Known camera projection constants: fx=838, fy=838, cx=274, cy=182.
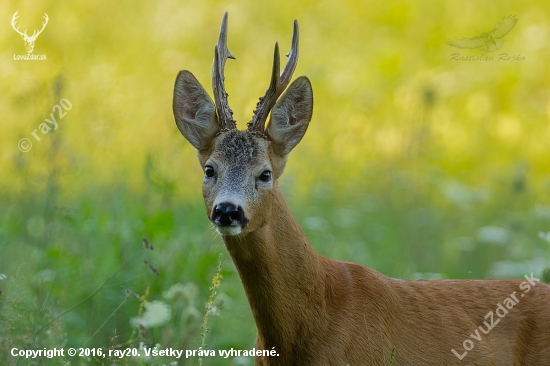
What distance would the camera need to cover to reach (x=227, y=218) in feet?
15.7

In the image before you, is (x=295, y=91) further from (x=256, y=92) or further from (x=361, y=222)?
(x=256, y=92)

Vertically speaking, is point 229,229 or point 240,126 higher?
point 240,126

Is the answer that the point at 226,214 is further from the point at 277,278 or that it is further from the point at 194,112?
the point at 194,112

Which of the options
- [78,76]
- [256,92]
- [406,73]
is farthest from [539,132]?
[78,76]

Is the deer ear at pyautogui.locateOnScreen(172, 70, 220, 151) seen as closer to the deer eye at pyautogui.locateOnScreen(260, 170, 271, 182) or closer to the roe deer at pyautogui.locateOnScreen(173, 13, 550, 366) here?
the roe deer at pyautogui.locateOnScreen(173, 13, 550, 366)

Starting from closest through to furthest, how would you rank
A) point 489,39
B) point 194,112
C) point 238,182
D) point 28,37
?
point 238,182, point 194,112, point 489,39, point 28,37

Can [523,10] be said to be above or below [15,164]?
above

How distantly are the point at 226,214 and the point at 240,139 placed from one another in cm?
69

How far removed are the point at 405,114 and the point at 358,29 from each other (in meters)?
3.35

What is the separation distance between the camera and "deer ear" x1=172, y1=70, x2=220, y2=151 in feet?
18.2

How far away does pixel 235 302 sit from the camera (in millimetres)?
7770

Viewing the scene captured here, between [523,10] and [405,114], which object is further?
[523,10]

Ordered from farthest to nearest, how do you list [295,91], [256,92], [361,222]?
[256,92], [361,222], [295,91]

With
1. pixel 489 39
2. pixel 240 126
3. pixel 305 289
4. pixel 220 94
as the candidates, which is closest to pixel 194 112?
pixel 220 94
